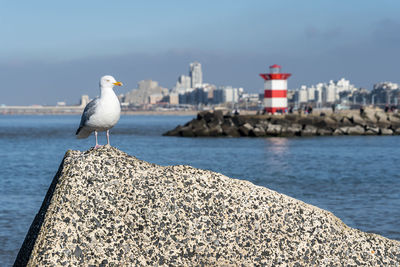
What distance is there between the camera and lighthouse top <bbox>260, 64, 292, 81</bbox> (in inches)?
1938

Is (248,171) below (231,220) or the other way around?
below

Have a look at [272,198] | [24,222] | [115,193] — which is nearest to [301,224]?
[272,198]

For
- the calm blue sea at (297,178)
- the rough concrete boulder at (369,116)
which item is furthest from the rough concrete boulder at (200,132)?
the rough concrete boulder at (369,116)

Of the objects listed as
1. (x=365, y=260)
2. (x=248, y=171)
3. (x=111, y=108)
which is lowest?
(x=248, y=171)

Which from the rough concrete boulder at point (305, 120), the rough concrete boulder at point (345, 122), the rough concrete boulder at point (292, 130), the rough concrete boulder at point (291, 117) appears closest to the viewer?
the rough concrete boulder at point (292, 130)

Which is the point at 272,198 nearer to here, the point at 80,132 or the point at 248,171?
the point at 80,132

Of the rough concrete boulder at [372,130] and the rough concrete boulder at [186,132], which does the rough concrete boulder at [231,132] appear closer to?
the rough concrete boulder at [186,132]

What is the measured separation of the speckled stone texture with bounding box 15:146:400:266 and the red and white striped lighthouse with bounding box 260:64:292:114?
4662 centimetres

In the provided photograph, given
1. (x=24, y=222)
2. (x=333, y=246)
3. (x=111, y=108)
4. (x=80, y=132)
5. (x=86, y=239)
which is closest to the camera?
(x=86, y=239)

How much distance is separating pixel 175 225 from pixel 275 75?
46925 mm

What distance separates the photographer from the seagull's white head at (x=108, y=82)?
4250 mm

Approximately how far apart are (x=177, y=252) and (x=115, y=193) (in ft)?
1.49

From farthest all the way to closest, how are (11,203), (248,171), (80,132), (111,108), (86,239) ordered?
1. (248,171)
2. (11,203)
3. (80,132)
4. (111,108)
5. (86,239)

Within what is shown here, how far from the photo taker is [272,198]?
3.21m
